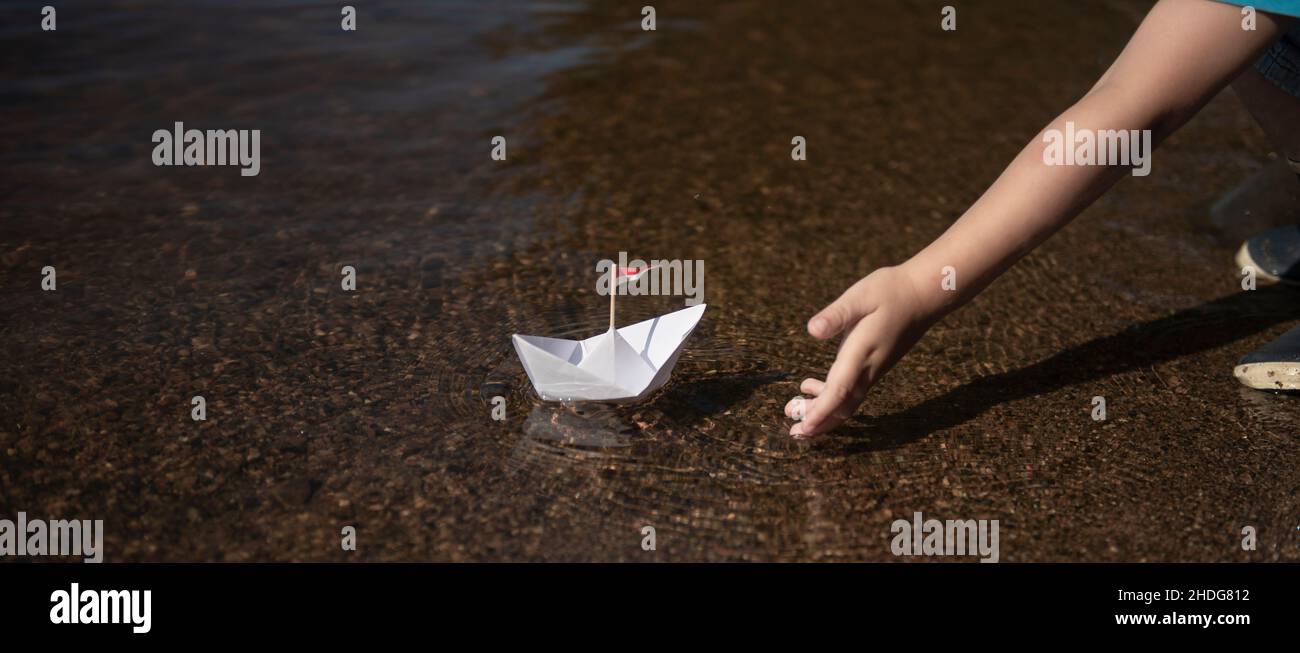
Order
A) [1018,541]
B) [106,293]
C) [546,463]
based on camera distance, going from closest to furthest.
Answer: [1018,541], [546,463], [106,293]

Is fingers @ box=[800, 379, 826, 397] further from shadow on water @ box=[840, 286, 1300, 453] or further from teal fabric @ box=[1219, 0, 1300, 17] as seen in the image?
teal fabric @ box=[1219, 0, 1300, 17]

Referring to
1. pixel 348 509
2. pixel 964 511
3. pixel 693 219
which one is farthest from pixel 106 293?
pixel 964 511

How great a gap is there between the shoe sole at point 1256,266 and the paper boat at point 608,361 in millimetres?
2160

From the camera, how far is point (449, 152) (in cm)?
449

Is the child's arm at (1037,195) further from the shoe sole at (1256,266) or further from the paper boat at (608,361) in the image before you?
the shoe sole at (1256,266)

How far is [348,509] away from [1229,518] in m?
2.00

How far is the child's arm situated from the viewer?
2.37 m

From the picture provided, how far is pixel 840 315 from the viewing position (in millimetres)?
2375

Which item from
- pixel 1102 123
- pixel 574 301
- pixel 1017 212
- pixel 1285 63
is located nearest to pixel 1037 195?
pixel 1017 212

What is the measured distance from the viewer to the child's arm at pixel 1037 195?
2373mm

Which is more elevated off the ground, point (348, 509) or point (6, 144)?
point (6, 144)

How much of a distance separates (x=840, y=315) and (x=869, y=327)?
0.25 feet

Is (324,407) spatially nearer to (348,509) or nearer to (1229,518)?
(348,509)

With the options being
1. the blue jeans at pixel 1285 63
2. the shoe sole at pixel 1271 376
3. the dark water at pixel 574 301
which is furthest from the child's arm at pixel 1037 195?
the shoe sole at pixel 1271 376
